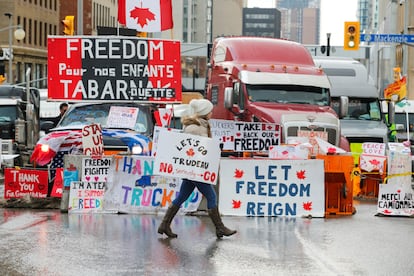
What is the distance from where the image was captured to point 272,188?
1683 cm

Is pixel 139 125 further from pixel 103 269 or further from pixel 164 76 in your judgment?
pixel 103 269

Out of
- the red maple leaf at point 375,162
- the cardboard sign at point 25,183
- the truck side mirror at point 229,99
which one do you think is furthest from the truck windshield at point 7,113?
the cardboard sign at point 25,183

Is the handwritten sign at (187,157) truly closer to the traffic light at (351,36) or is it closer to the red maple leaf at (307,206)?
the red maple leaf at (307,206)

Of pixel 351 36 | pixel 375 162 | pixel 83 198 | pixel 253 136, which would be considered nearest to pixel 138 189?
pixel 83 198

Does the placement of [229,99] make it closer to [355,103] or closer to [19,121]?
[355,103]

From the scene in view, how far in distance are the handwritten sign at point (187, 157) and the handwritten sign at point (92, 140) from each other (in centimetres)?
296

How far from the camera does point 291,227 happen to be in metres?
15.2

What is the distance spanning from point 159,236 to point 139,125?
6849 millimetres

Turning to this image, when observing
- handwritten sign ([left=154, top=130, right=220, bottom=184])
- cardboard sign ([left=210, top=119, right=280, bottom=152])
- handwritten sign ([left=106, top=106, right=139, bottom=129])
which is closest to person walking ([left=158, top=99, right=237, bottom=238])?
handwritten sign ([left=154, top=130, right=220, bottom=184])

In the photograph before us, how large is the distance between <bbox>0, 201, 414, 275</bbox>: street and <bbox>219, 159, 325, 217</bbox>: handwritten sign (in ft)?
1.02

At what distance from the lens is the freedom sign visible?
19203mm

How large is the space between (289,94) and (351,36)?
12809 millimetres

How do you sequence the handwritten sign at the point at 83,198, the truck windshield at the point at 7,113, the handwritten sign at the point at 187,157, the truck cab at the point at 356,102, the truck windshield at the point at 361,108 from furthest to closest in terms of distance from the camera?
1. the truck windshield at the point at 7,113
2. the truck windshield at the point at 361,108
3. the truck cab at the point at 356,102
4. the handwritten sign at the point at 83,198
5. the handwritten sign at the point at 187,157

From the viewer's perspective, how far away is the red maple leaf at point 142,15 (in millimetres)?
21500
